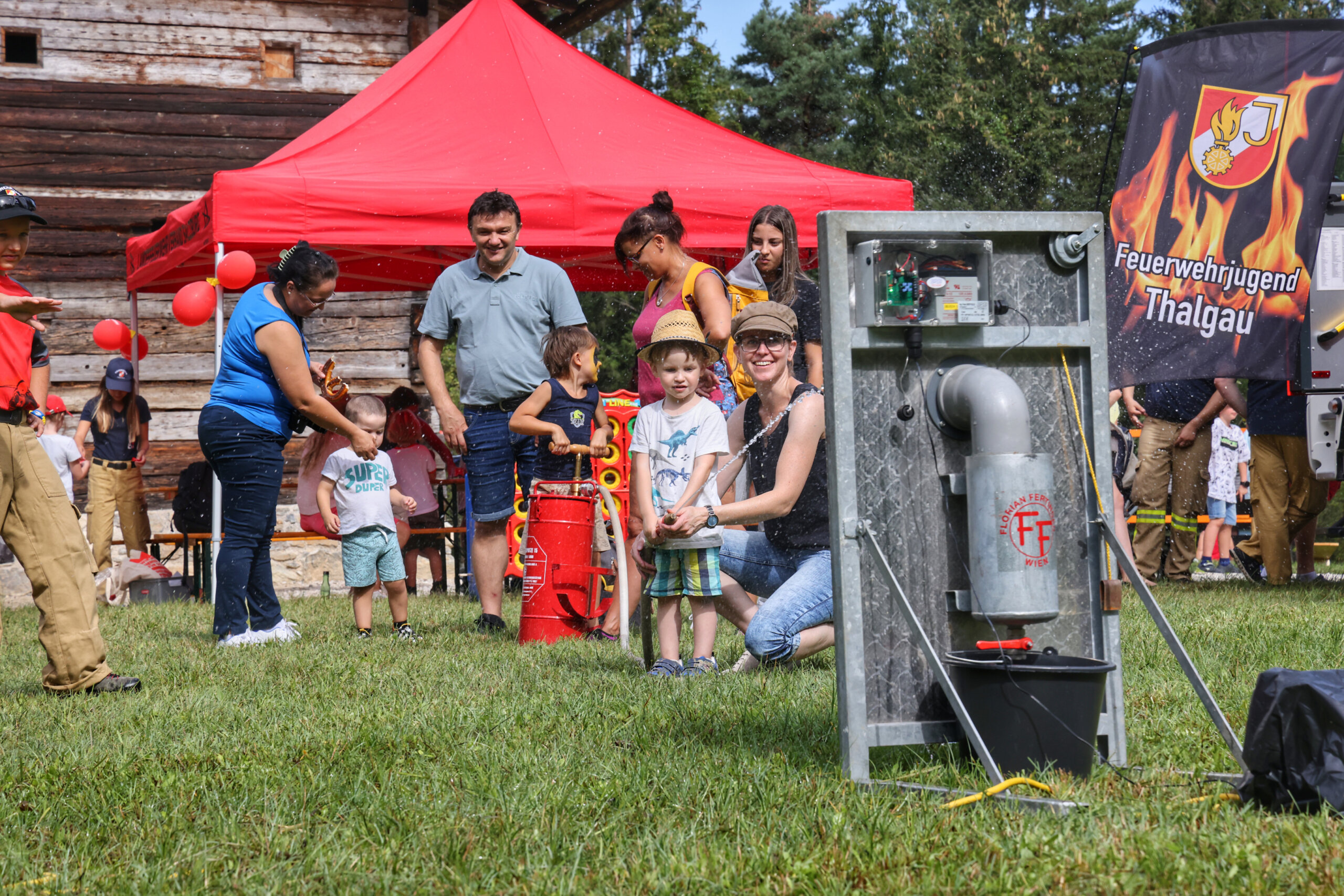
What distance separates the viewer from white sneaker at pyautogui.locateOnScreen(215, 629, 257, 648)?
5.85m

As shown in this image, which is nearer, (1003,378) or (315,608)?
(1003,378)

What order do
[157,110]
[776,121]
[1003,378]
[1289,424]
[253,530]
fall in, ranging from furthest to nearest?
[776,121], [157,110], [1289,424], [253,530], [1003,378]

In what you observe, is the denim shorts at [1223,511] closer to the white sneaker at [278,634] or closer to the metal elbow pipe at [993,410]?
the white sneaker at [278,634]

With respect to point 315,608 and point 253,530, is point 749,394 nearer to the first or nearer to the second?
point 253,530

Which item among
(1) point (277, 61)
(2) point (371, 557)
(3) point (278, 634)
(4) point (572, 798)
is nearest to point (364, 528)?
(2) point (371, 557)

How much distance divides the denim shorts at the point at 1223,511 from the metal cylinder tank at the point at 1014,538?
38.0 feet

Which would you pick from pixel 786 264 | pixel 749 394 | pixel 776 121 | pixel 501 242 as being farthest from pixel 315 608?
pixel 776 121

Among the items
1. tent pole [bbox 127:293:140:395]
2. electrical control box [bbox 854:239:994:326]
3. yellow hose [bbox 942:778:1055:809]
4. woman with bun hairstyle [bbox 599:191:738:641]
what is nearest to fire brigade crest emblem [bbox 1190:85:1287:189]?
woman with bun hairstyle [bbox 599:191:738:641]

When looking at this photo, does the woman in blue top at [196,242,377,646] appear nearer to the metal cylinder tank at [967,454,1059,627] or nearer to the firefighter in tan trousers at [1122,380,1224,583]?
the metal cylinder tank at [967,454,1059,627]

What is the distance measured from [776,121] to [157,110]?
25.5 metres

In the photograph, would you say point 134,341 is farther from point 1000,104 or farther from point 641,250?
point 1000,104

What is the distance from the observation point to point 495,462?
20.6 ft

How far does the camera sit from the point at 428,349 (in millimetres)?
6645

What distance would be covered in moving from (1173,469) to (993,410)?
6.87 meters
